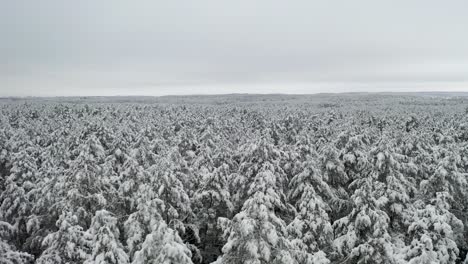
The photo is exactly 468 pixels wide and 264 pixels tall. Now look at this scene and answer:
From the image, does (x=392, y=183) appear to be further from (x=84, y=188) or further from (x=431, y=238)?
(x=84, y=188)

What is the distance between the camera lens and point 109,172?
19062 mm

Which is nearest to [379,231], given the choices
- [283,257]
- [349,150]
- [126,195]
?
[283,257]

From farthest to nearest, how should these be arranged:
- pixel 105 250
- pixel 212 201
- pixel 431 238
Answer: pixel 212 201
pixel 431 238
pixel 105 250

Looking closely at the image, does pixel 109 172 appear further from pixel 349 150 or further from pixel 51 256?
pixel 349 150

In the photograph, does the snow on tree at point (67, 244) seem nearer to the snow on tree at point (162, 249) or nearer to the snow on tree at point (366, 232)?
the snow on tree at point (162, 249)

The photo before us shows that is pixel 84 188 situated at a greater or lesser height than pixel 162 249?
greater

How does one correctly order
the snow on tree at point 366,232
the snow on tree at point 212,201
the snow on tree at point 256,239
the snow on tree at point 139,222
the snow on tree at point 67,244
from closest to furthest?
the snow on tree at point 256,239 < the snow on tree at point 67,244 < the snow on tree at point 139,222 < the snow on tree at point 366,232 < the snow on tree at point 212,201

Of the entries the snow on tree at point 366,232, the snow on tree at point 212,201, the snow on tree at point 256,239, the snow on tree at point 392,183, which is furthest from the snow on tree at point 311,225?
the snow on tree at point 212,201

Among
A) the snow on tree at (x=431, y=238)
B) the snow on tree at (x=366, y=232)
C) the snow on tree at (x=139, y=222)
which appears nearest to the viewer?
the snow on tree at (x=431, y=238)

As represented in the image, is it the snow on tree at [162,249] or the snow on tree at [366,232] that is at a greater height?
the snow on tree at [162,249]

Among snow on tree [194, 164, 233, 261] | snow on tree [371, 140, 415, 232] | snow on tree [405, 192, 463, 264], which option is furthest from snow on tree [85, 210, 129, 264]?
snow on tree [371, 140, 415, 232]

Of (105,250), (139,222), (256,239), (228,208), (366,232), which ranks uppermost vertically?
(256,239)

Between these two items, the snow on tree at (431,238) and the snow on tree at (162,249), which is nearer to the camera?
the snow on tree at (162,249)

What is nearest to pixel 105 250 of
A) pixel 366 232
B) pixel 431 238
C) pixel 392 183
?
pixel 366 232
